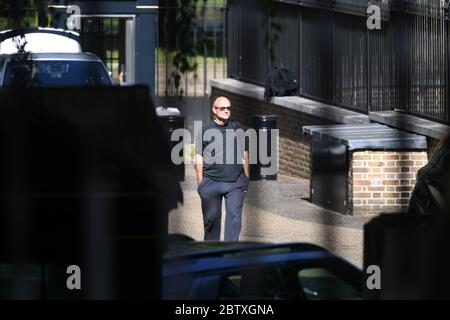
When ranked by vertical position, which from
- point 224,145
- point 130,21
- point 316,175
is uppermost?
point 130,21

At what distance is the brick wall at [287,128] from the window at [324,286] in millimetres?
8670

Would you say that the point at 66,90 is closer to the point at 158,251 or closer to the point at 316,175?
the point at 158,251

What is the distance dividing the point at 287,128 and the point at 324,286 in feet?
33.0

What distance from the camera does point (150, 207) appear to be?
284cm

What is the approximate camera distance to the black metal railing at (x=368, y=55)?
528 centimetres

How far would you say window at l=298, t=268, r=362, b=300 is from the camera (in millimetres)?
3348

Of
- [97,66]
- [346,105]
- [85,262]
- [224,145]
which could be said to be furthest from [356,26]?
[85,262]

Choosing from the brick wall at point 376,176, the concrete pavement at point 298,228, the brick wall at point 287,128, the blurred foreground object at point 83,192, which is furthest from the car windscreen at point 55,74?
the brick wall at point 287,128

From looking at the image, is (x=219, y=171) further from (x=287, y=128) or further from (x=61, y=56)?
(x=287, y=128)

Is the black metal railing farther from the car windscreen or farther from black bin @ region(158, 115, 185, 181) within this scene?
the car windscreen

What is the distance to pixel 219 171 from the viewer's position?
7641 millimetres

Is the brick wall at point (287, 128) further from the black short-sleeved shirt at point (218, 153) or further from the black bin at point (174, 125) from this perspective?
the black bin at point (174, 125)

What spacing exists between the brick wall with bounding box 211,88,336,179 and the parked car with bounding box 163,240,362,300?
28.4 feet

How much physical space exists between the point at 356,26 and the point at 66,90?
197 inches
